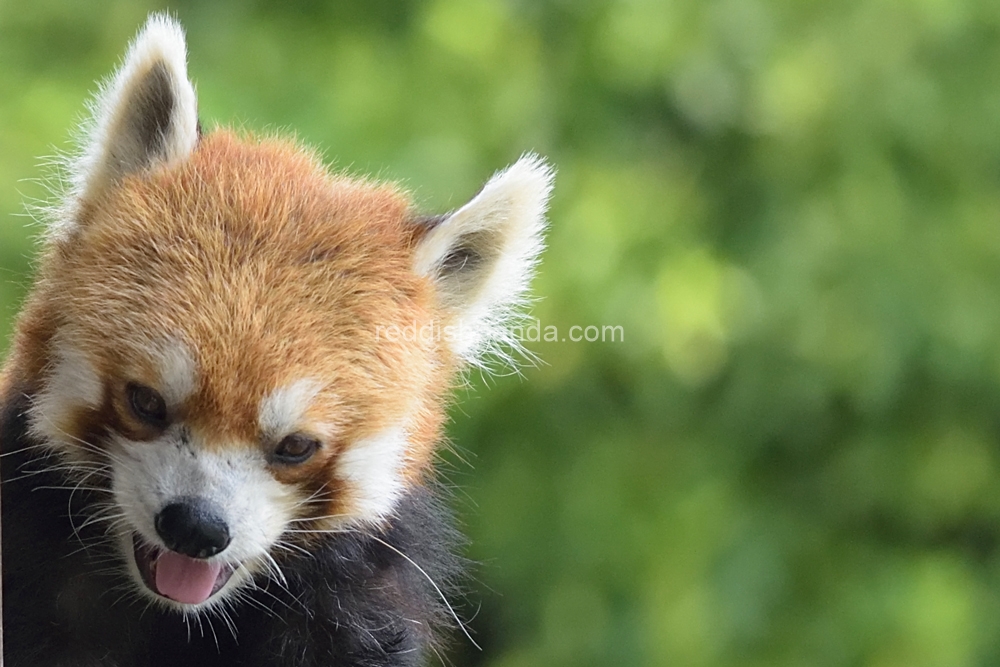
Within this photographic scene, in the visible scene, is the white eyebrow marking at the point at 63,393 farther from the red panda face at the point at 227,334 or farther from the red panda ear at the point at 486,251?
the red panda ear at the point at 486,251

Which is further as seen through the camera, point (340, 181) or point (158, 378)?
point (340, 181)

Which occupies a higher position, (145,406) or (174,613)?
(145,406)

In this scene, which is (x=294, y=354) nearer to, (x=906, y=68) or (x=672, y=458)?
(x=672, y=458)

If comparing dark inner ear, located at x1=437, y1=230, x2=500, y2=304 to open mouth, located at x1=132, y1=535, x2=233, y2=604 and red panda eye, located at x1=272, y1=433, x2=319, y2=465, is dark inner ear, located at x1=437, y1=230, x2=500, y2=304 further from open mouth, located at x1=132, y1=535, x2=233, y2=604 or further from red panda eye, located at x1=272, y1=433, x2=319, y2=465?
open mouth, located at x1=132, y1=535, x2=233, y2=604

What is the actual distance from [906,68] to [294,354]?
2.23 meters

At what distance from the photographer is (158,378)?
3.68 ft

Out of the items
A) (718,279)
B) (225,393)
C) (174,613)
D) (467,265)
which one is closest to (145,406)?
(225,393)

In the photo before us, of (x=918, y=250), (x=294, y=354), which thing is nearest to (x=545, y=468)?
(x=918, y=250)

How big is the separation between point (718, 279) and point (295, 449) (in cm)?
152

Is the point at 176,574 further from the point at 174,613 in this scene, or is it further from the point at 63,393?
the point at 63,393

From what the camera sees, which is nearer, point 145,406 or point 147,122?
point 145,406

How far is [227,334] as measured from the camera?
3.74 feet

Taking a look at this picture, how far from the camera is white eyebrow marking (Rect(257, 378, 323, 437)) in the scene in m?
1.14

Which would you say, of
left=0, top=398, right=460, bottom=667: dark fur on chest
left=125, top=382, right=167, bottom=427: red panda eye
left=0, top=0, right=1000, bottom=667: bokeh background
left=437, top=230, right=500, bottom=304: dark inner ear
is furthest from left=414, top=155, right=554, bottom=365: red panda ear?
left=0, top=0, right=1000, bottom=667: bokeh background
